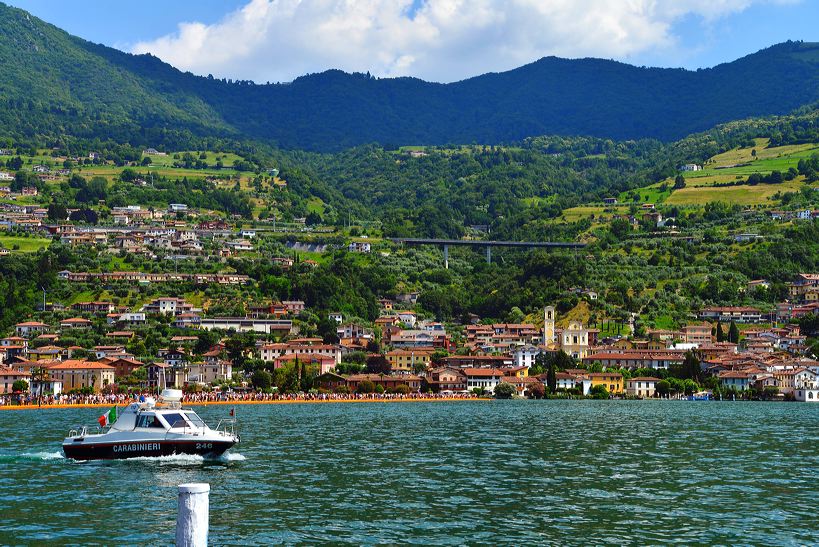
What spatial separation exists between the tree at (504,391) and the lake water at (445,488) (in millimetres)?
65428

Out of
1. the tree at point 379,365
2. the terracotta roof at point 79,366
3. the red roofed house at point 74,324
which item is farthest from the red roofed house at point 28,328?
the tree at point 379,365

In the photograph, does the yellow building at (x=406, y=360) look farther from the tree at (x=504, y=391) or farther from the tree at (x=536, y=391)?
the tree at (x=536, y=391)

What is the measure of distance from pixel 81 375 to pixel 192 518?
385 ft

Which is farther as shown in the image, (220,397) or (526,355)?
(526,355)

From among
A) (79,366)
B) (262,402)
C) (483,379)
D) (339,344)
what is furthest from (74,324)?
(483,379)

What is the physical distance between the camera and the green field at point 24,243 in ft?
624

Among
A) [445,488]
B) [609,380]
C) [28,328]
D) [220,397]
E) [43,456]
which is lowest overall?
[445,488]

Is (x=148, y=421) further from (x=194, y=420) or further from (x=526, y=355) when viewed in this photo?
(x=526, y=355)

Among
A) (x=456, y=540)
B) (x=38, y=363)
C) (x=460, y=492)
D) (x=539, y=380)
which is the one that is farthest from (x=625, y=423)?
(x=38, y=363)

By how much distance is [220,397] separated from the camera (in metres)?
128

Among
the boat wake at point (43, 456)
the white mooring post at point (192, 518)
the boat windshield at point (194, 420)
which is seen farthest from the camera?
the boat windshield at point (194, 420)

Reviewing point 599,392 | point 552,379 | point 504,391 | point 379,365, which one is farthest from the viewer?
point 379,365

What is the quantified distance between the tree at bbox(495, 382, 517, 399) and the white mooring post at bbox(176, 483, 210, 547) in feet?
399

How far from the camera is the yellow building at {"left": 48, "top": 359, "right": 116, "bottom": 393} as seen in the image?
432ft
